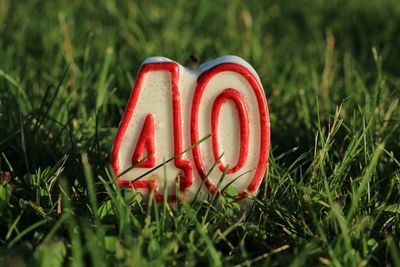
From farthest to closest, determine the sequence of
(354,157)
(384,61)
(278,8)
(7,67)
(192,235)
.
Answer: (278,8)
(384,61)
(7,67)
(354,157)
(192,235)

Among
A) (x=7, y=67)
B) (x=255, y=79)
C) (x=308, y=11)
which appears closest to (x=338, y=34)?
(x=308, y=11)

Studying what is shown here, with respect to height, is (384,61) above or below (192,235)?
above

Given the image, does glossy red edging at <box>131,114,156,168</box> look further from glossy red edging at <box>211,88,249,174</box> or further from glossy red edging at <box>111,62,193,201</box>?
glossy red edging at <box>211,88,249,174</box>

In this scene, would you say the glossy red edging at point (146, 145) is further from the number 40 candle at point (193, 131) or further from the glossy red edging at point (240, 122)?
the glossy red edging at point (240, 122)

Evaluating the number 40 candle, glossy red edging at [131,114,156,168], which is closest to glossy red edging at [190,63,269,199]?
the number 40 candle

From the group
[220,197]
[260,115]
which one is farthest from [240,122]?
[220,197]

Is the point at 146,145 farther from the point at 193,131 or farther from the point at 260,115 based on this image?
the point at 260,115

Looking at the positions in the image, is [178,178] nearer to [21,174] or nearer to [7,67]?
[21,174]
